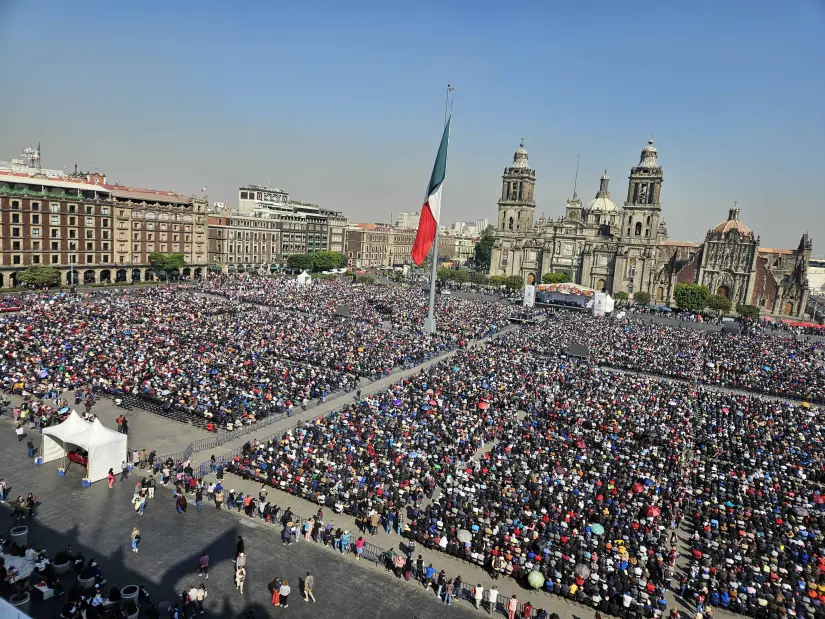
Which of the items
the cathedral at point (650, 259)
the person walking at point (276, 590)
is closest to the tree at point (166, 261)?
the cathedral at point (650, 259)

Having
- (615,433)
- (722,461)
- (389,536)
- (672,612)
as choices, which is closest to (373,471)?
(389,536)

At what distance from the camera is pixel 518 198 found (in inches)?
4048

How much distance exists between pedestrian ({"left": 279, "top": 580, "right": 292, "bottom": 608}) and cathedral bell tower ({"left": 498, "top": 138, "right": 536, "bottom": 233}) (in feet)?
308

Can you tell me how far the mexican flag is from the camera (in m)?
44.5

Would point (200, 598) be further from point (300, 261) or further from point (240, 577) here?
point (300, 261)

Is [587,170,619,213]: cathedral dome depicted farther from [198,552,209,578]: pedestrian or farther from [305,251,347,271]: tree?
[198,552,209,578]: pedestrian

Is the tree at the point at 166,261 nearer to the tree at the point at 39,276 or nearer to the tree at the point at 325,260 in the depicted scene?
the tree at the point at 39,276

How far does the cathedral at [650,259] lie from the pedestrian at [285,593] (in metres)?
85.4

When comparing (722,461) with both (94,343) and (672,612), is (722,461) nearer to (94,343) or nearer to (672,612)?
(672,612)

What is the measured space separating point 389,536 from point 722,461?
50.0 ft

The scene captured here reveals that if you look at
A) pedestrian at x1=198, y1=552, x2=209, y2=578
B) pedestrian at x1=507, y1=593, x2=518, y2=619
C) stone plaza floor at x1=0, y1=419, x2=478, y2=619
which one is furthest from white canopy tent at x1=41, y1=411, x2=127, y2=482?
pedestrian at x1=507, y1=593, x2=518, y2=619

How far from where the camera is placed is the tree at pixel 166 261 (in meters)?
76.2

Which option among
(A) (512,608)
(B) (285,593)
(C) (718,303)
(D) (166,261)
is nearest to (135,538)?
(B) (285,593)

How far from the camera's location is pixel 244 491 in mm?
19672
